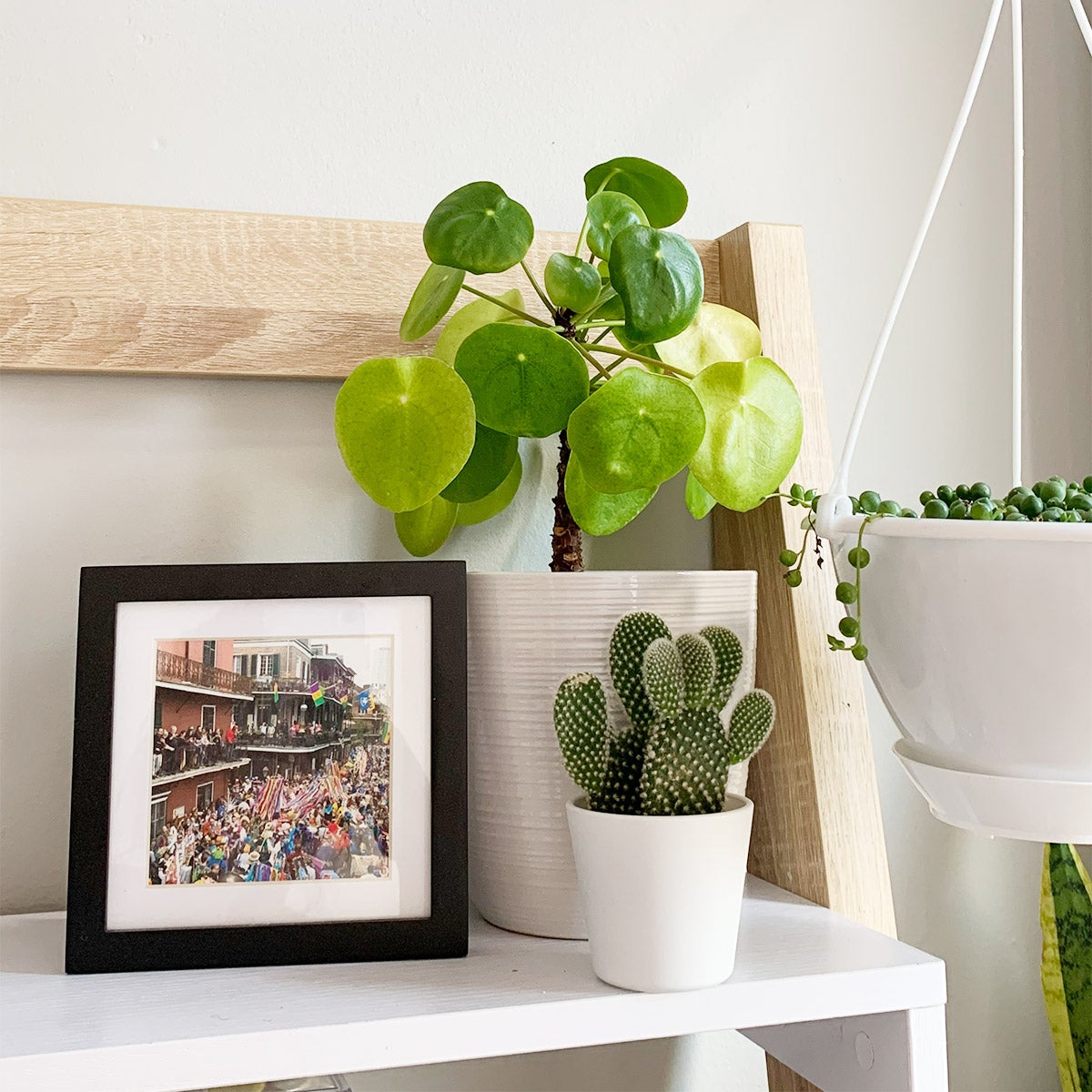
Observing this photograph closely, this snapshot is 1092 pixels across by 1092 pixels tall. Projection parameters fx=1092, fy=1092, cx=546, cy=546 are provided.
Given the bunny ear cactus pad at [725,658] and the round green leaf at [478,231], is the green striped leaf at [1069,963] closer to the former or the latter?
the bunny ear cactus pad at [725,658]

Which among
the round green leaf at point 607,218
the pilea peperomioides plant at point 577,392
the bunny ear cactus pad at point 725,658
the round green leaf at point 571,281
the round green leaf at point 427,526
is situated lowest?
the bunny ear cactus pad at point 725,658

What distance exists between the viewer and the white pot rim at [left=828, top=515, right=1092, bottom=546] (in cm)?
50

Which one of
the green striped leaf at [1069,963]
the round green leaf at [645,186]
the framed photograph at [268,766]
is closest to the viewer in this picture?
the framed photograph at [268,766]

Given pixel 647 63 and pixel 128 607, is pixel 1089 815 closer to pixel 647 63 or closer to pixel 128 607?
pixel 128 607

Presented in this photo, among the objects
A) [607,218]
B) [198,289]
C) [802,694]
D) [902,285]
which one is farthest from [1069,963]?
[198,289]

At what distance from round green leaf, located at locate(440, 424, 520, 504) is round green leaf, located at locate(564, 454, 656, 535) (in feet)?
0.15

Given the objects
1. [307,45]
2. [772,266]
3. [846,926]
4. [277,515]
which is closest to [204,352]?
[277,515]

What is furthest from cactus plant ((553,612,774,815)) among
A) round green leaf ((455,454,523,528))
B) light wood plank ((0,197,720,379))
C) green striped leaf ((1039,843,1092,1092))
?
green striped leaf ((1039,843,1092,1092))

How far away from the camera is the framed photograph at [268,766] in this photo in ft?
1.91

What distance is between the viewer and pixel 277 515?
766 millimetres

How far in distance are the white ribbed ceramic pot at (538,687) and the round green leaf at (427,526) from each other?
0.09 metres

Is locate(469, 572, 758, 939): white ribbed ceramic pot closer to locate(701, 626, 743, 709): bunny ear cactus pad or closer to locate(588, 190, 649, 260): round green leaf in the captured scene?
locate(701, 626, 743, 709): bunny ear cactus pad

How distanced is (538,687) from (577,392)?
0.55 feet

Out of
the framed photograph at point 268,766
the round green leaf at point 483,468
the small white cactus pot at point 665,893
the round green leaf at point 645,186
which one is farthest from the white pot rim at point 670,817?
the round green leaf at point 645,186
